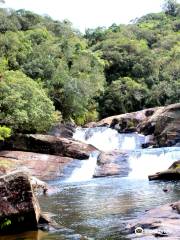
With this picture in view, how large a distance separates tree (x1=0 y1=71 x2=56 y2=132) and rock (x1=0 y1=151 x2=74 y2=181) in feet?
8.92

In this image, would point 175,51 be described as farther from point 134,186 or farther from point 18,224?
point 18,224

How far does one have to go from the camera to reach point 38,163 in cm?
3195

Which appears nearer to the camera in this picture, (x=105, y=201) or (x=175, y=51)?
(x=105, y=201)

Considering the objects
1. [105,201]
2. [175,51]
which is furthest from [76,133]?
[175,51]

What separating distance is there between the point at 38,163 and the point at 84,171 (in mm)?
3246

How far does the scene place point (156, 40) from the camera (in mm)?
90812

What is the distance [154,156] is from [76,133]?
42.6 feet

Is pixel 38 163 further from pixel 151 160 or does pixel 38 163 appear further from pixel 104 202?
pixel 104 202

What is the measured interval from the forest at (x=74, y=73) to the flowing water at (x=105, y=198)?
23.2 feet

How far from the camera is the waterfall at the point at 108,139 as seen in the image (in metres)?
42.3

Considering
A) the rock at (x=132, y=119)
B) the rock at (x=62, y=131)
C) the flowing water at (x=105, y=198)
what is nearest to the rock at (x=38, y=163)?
the flowing water at (x=105, y=198)

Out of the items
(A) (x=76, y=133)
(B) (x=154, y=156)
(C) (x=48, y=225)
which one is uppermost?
(A) (x=76, y=133)

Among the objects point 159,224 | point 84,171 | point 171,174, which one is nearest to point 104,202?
point 159,224

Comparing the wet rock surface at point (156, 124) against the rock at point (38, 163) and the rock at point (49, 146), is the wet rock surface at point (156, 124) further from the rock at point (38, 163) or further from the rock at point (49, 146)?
the rock at point (38, 163)
